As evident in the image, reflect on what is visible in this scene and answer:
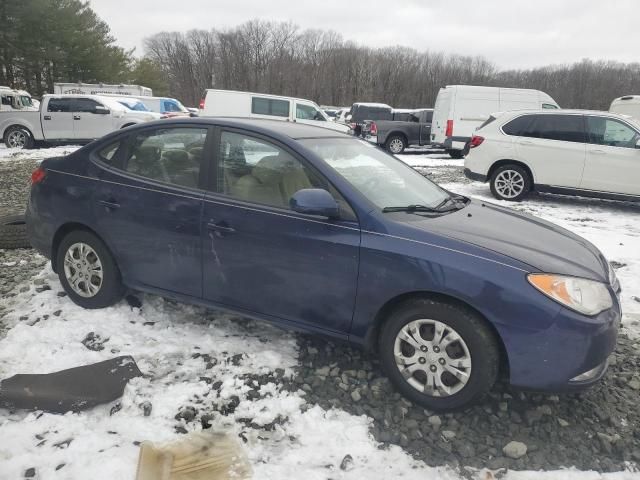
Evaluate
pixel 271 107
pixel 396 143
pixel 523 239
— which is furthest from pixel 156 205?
pixel 396 143

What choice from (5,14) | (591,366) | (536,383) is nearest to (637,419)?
(591,366)

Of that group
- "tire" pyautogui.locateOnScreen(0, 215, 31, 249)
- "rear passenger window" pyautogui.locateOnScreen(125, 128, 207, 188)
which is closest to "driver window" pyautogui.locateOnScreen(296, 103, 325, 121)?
"tire" pyautogui.locateOnScreen(0, 215, 31, 249)

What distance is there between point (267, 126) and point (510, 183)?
705 cm

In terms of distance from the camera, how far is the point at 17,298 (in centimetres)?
394

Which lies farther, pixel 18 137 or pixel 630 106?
pixel 18 137

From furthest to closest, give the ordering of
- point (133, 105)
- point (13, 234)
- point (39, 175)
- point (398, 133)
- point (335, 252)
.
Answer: point (398, 133) < point (133, 105) < point (13, 234) < point (39, 175) < point (335, 252)

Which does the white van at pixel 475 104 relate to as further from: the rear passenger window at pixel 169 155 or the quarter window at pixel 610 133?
the rear passenger window at pixel 169 155

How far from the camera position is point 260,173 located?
123 inches

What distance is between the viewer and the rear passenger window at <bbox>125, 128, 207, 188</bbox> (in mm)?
3273

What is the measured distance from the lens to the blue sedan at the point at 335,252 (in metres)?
2.46

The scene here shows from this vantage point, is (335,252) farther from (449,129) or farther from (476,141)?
(449,129)

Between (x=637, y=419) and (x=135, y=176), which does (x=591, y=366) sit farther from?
(x=135, y=176)

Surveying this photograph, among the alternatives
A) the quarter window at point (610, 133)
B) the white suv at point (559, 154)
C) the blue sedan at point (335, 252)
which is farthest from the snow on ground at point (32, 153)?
the quarter window at point (610, 133)

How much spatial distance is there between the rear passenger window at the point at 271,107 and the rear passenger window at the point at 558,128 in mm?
9541
